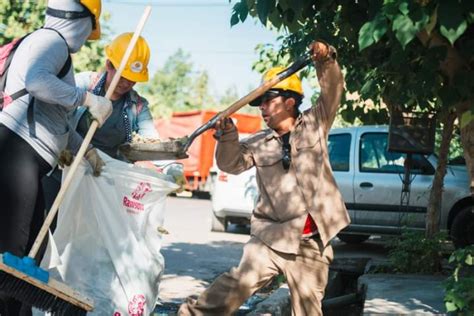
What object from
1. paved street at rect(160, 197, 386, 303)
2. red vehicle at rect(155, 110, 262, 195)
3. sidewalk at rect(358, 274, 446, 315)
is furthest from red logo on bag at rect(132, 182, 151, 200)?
red vehicle at rect(155, 110, 262, 195)

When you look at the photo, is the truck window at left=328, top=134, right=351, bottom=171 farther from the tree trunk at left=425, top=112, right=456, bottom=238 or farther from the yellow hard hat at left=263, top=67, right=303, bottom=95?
the yellow hard hat at left=263, top=67, right=303, bottom=95

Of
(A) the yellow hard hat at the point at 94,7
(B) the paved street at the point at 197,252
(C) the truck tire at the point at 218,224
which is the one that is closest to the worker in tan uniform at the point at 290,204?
(A) the yellow hard hat at the point at 94,7

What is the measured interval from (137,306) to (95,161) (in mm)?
856

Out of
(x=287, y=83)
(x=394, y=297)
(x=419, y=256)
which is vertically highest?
(x=287, y=83)

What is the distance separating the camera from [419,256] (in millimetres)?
7691

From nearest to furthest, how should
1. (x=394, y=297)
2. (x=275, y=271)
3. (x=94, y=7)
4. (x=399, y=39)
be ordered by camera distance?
(x=399, y=39) < (x=94, y=7) < (x=275, y=271) < (x=394, y=297)

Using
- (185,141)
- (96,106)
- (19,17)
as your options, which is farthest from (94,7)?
(19,17)

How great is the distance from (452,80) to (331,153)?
7319 mm

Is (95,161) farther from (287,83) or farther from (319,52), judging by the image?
(319,52)

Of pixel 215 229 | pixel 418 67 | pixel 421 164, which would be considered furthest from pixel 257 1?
pixel 215 229

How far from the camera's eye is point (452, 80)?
4723mm

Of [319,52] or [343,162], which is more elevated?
[319,52]

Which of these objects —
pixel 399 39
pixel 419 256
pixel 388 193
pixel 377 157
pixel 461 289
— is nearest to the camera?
pixel 399 39

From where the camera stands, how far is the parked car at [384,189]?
10961 mm
